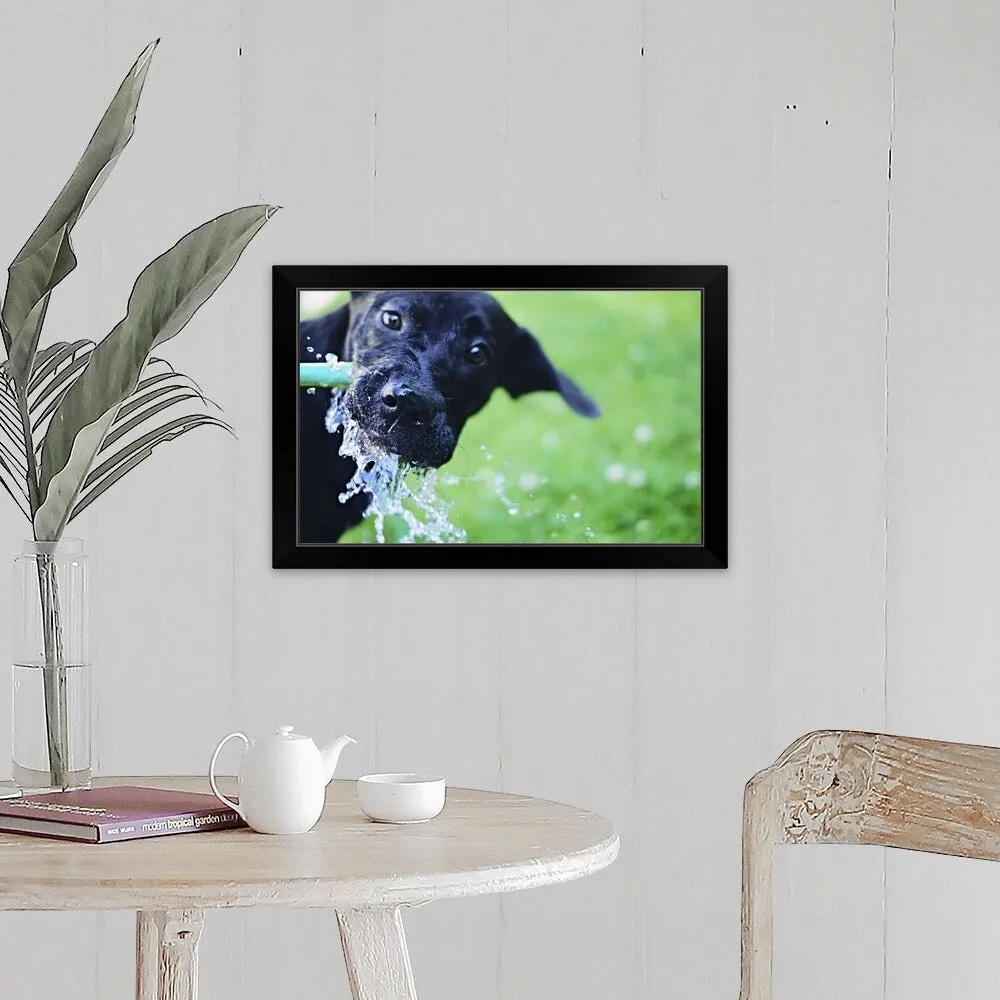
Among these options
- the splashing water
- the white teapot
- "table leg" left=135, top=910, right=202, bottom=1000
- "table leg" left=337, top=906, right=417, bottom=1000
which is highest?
the splashing water

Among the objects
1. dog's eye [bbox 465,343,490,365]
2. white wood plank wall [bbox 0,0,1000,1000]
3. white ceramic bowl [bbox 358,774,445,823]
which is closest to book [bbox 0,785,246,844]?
white ceramic bowl [bbox 358,774,445,823]

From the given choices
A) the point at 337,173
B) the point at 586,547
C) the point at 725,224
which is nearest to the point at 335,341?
the point at 337,173

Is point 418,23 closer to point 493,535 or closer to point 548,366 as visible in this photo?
point 548,366

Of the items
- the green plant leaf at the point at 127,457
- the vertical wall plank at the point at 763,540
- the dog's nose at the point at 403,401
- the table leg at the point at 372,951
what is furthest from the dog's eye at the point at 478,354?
the table leg at the point at 372,951

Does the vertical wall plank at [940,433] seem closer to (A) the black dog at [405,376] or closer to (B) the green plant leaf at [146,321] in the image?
(A) the black dog at [405,376]

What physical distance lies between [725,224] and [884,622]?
0.81 metres

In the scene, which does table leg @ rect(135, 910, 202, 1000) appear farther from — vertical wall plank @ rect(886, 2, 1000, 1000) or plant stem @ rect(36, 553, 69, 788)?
vertical wall plank @ rect(886, 2, 1000, 1000)

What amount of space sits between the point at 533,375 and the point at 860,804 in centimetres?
123

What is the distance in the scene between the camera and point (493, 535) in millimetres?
2607

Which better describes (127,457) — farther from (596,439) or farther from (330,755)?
(596,439)

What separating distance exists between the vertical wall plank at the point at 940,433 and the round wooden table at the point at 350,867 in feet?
3.98

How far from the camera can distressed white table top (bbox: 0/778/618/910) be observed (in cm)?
123

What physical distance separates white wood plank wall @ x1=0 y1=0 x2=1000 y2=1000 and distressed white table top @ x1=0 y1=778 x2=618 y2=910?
3.37ft

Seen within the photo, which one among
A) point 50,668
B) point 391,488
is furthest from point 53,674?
point 391,488
